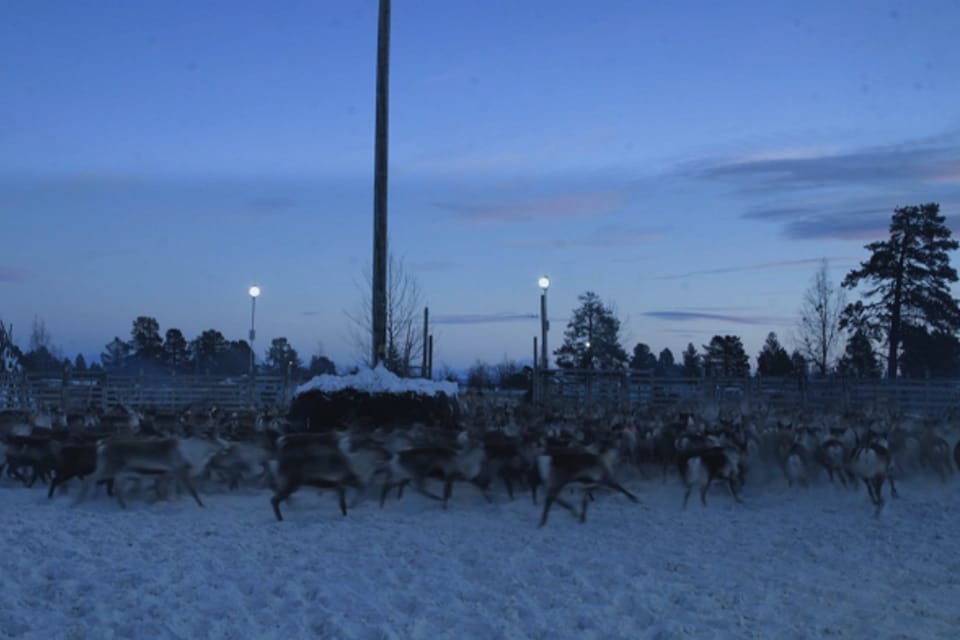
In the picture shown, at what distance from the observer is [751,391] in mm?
30719

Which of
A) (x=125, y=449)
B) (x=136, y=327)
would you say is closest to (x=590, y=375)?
(x=125, y=449)

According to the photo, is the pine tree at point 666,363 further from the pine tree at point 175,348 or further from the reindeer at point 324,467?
the reindeer at point 324,467

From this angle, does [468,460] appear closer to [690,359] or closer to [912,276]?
[912,276]

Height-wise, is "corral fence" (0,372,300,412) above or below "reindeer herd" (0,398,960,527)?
above

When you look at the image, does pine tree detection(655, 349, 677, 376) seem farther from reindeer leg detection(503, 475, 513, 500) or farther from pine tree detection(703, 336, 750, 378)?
reindeer leg detection(503, 475, 513, 500)

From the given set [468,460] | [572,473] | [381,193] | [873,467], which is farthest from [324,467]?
[381,193]

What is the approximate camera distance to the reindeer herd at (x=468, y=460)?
11.1 m

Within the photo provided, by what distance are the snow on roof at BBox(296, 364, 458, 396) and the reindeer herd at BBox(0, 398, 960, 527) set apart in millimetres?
908

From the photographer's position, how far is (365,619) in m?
6.53

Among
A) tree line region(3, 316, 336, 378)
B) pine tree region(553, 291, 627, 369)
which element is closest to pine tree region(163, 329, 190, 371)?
tree line region(3, 316, 336, 378)

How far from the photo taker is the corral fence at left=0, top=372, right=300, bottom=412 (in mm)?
32344

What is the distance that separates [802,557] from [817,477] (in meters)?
4.87

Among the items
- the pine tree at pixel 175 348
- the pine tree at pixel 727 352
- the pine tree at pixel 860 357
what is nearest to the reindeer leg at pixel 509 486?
the pine tree at pixel 860 357

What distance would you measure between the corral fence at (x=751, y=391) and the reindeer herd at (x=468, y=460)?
1299cm
